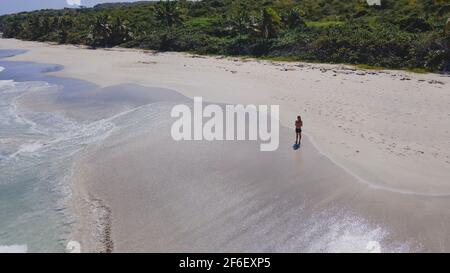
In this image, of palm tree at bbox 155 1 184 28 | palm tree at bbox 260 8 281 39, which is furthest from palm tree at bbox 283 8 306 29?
palm tree at bbox 155 1 184 28

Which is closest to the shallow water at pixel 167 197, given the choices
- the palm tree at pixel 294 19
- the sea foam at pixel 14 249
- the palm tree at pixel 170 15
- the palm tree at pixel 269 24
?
the sea foam at pixel 14 249

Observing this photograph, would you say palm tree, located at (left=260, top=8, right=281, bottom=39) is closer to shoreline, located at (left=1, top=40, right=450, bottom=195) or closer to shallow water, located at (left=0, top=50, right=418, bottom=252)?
shoreline, located at (left=1, top=40, right=450, bottom=195)

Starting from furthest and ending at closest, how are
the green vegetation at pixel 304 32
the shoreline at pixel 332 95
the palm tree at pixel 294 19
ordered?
1. the palm tree at pixel 294 19
2. the green vegetation at pixel 304 32
3. the shoreline at pixel 332 95

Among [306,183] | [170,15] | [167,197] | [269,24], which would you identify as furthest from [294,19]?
[167,197]

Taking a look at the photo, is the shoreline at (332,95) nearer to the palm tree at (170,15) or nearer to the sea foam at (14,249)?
the sea foam at (14,249)

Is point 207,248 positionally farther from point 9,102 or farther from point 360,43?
point 360,43
